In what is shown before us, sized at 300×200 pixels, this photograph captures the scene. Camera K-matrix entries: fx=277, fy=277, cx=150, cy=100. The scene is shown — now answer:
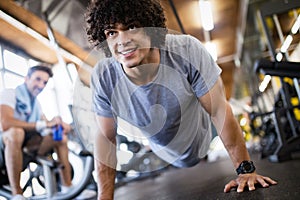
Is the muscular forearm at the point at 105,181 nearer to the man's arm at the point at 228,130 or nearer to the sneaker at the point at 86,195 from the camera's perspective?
the man's arm at the point at 228,130

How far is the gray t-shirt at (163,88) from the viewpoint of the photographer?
908mm

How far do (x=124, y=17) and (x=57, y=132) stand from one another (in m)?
1.21

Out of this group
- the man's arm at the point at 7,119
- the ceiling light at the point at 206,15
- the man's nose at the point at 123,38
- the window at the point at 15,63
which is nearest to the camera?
the man's nose at the point at 123,38

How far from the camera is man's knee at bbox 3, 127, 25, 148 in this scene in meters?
1.35

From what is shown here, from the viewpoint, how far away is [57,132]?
1815mm

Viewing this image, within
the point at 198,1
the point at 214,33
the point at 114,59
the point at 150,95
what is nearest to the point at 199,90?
the point at 150,95

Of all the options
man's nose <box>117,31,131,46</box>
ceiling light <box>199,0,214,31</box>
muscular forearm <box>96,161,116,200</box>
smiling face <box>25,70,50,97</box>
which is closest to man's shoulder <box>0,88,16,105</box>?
smiling face <box>25,70,50,97</box>

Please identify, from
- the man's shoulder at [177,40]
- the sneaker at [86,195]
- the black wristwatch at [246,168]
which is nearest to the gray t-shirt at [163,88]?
the man's shoulder at [177,40]

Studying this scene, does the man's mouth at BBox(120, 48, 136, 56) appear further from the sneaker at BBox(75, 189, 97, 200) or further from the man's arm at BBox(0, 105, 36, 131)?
the sneaker at BBox(75, 189, 97, 200)

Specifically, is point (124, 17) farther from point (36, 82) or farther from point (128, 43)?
point (36, 82)

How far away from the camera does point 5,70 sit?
1202mm

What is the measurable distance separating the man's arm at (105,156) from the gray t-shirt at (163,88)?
4cm

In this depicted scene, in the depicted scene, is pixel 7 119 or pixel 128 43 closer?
pixel 128 43

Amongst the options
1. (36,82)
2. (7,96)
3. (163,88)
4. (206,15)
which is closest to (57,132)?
(36,82)
